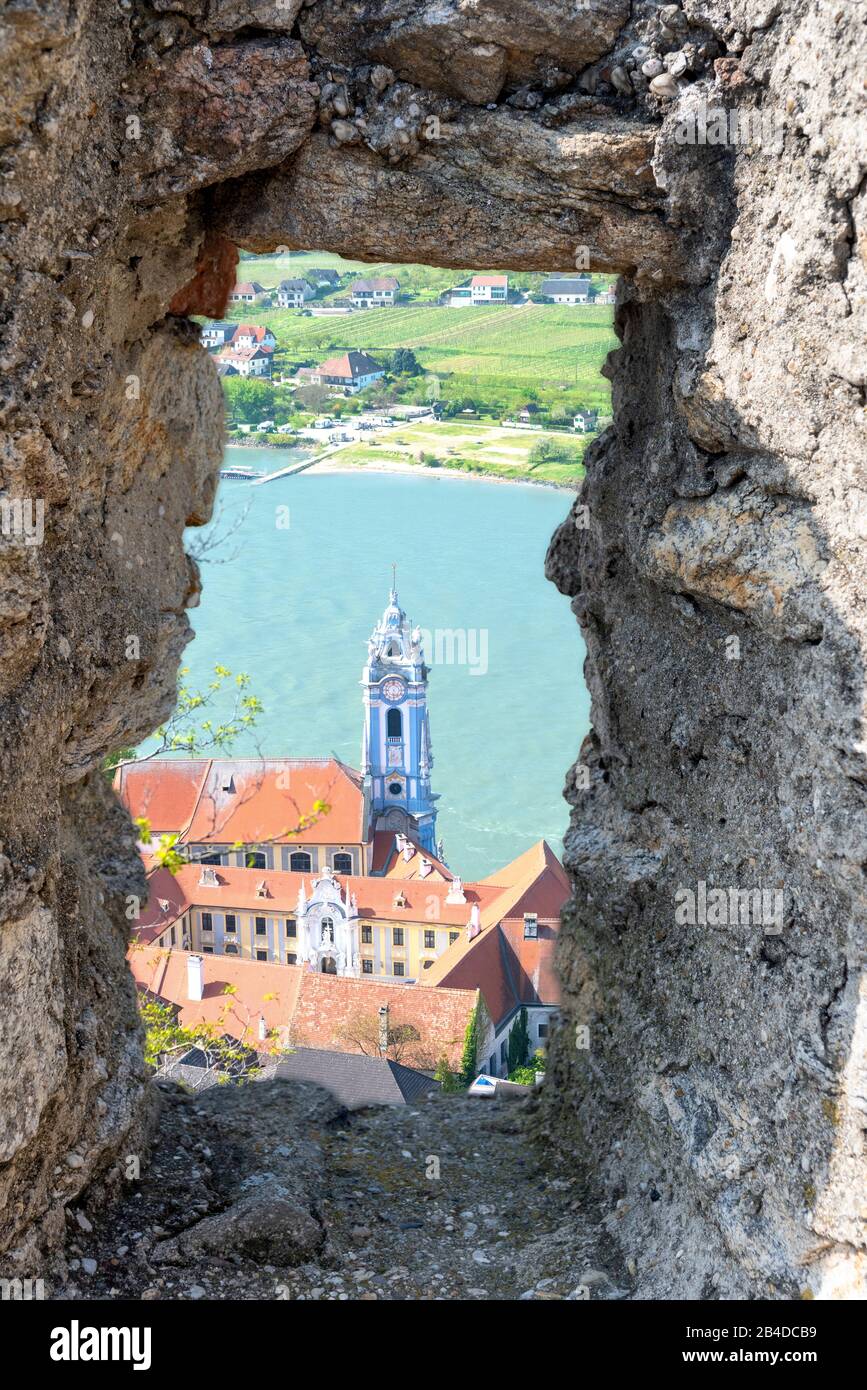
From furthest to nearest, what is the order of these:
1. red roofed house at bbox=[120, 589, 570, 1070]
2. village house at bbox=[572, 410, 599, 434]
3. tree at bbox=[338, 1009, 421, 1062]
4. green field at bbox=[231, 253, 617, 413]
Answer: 1. village house at bbox=[572, 410, 599, 434]
2. green field at bbox=[231, 253, 617, 413]
3. red roofed house at bbox=[120, 589, 570, 1070]
4. tree at bbox=[338, 1009, 421, 1062]

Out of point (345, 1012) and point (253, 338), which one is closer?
point (345, 1012)

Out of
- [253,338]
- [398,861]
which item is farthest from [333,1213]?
[253,338]

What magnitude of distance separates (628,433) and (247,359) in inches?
1376

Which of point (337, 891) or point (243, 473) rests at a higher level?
point (243, 473)

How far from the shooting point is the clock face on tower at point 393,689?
128 ft

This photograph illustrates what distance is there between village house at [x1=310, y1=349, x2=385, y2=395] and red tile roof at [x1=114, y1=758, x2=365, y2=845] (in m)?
14.2

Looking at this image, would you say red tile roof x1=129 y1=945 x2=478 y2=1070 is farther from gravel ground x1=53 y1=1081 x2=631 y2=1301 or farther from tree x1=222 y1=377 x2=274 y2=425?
tree x1=222 y1=377 x2=274 y2=425

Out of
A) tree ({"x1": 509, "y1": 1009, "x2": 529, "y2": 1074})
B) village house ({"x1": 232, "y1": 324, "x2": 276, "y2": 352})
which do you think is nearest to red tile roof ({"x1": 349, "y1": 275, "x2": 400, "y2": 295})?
village house ({"x1": 232, "y1": 324, "x2": 276, "y2": 352})

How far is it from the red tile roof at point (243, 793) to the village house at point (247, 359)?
39.7 feet

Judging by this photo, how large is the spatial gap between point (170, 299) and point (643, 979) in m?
3.50

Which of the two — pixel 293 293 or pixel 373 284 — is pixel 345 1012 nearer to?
pixel 293 293

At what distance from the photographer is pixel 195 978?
22719 mm

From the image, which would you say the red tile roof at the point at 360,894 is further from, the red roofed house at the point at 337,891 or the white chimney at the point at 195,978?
the white chimney at the point at 195,978

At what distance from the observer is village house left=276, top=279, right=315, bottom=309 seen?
41.4m
